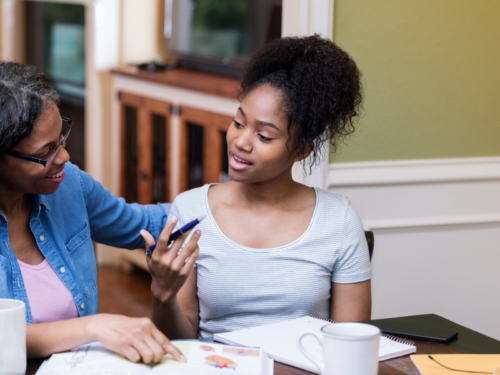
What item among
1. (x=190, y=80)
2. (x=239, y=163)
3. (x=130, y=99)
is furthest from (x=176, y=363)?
(x=130, y=99)

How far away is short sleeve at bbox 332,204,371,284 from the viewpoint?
1311 mm

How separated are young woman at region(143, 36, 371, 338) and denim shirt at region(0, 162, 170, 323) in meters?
0.20

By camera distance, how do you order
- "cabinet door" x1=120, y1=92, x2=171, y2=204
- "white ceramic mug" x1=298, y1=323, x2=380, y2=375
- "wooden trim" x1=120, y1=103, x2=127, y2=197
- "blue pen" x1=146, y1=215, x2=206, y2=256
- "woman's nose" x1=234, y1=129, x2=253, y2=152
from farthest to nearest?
"wooden trim" x1=120, y1=103, x2=127, y2=197, "cabinet door" x1=120, y1=92, x2=171, y2=204, "woman's nose" x1=234, y1=129, x2=253, y2=152, "blue pen" x1=146, y1=215, x2=206, y2=256, "white ceramic mug" x1=298, y1=323, x2=380, y2=375

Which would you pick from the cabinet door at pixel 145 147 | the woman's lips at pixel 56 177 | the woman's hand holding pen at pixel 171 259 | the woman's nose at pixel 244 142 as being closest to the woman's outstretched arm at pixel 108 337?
the woman's hand holding pen at pixel 171 259

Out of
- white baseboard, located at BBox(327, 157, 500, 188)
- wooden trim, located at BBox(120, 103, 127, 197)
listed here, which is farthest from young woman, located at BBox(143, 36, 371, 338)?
wooden trim, located at BBox(120, 103, 127, 197)

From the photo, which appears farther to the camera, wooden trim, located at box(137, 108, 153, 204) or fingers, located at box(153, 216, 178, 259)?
wooden trim, located at box(137, 108, 153, 204)

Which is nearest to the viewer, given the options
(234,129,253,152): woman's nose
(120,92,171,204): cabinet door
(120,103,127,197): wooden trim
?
(234,129,253,152): woman's nose

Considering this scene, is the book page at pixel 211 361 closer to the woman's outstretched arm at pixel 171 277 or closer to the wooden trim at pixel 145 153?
the woman's outstretched arm at pixel 171 277

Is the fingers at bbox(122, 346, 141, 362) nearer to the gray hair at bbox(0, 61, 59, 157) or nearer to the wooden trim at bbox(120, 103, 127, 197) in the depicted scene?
the gray hair at bbox(0, 61, 59, 157)

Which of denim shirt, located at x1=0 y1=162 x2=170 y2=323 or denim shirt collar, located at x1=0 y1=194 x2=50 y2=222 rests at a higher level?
denim shirt collar, located at x1=0 y1=194 x2=50 y2=222

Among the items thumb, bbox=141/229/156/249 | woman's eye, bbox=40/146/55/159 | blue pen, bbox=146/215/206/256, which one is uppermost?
woman's eye, bbox=40/146/55/159

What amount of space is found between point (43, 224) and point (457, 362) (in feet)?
2.73

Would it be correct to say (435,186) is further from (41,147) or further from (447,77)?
(41,147)

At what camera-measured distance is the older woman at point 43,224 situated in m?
1.00
